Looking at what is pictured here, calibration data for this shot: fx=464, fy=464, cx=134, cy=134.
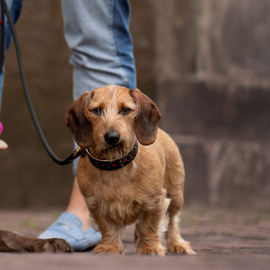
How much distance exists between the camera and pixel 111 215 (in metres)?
2.54

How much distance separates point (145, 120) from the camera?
251cm

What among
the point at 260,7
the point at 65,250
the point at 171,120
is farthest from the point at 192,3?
the point at 65,250

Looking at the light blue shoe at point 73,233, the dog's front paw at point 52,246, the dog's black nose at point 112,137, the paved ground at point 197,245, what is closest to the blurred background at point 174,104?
the paved ground at point 197,245

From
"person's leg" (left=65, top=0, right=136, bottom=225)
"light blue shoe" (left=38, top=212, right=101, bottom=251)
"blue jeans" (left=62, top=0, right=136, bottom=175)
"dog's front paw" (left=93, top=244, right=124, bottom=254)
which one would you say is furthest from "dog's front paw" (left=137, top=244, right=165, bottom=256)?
"blue jeans" (left=62, top=0, right=136, bottom=175)

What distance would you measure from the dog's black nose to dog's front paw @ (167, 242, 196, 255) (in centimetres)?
107

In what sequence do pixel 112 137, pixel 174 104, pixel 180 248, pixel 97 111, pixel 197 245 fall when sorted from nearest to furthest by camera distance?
pixel 112 137, pixel 97 111, pixel 180 248, pixel 197 245, pixel 174 104

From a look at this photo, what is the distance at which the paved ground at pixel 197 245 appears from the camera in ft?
5.46

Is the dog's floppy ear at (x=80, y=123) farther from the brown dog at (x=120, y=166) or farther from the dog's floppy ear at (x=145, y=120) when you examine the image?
the dog's floppy ear at (x=145, y=120)

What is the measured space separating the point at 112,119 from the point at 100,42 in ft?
3.57

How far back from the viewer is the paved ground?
167cm

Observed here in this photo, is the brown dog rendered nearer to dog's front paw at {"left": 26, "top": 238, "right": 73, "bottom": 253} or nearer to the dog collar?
the dog collar

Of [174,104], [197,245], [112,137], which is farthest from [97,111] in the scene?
[174,104]

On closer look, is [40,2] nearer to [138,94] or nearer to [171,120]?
[171,120]

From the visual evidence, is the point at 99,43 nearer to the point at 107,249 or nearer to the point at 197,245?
the point at 107,249
